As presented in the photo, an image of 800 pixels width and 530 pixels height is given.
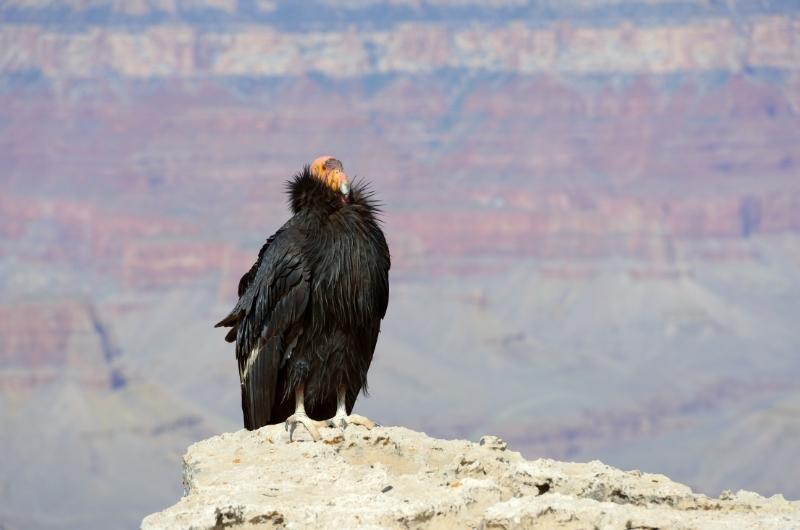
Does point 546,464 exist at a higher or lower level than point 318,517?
higher

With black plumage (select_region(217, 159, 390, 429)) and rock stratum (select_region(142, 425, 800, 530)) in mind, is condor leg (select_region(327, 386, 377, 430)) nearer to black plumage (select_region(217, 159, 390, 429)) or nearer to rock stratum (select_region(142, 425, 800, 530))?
black plumage (select_region(217, 159, 390, 429))

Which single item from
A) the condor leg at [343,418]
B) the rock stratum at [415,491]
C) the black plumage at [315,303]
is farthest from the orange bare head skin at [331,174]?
the rock stratum at [415,491]

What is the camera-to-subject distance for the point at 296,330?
603 inches

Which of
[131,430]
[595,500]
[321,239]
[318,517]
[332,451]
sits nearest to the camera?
[318,517]

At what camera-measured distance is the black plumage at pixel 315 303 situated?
15.0 metres

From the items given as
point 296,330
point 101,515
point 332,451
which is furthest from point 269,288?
point 101,515

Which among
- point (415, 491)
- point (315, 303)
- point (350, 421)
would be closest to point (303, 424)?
point (350, 421)

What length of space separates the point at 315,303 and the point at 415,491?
3.18 m

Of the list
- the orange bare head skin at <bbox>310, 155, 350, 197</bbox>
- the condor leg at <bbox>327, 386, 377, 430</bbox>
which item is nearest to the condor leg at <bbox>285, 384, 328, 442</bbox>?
the condor leg at <bbox>327, 386, 377, 430</bbox>

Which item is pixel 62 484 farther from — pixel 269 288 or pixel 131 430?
pixel 269 288

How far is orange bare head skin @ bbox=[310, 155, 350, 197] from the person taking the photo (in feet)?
49.7

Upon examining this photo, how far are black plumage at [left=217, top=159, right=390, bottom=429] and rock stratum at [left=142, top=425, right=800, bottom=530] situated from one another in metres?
0.77

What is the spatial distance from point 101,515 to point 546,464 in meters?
150

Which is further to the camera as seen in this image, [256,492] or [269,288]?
[269,288]
